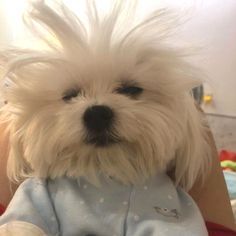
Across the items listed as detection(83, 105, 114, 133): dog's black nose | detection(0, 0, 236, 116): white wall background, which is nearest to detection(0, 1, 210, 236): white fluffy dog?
detection(83, 105, 114, 133): dog's black nose

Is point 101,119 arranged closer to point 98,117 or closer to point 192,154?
point 98,117

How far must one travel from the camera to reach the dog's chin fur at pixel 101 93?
2.79ft

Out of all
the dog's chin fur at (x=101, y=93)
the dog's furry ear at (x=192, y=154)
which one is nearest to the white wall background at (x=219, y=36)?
the dog's furry ear at (x=192, y=154)

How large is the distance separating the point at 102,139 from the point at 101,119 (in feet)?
0.15

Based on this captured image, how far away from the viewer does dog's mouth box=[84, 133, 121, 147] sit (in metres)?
0.84

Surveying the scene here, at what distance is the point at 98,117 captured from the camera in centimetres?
83

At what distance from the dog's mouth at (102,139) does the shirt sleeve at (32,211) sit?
15 centimetres

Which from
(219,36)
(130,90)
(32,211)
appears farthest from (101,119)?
(219,36)

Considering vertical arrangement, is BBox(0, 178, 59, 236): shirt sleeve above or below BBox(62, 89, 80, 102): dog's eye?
below

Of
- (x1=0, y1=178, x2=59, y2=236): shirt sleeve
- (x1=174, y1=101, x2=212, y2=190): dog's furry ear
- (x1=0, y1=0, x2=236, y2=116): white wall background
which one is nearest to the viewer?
(x1=0, y1=178, x2=59, y2=236): shirt sleeve

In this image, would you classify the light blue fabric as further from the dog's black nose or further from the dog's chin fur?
the dog's black nose

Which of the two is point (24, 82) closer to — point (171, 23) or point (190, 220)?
point (171, 23)

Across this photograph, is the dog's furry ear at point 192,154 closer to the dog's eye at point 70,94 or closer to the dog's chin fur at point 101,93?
the dog's chin fur at point 101,93

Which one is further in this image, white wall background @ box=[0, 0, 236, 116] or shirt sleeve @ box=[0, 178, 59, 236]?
white wall background @ box=[0, 0, 236, 116]
